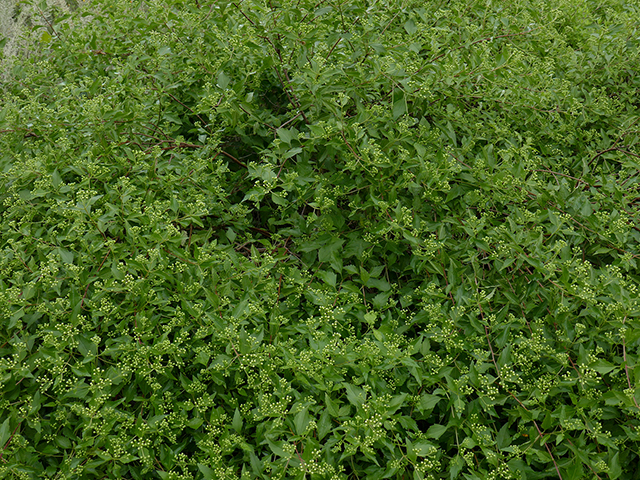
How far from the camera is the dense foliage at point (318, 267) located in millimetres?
1882

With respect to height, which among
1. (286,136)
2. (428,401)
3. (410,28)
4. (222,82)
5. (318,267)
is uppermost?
(410,28)

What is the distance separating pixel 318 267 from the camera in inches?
93.7

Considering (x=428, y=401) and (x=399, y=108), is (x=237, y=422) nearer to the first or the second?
(x=428, y=401)

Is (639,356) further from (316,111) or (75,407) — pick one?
(75,407)

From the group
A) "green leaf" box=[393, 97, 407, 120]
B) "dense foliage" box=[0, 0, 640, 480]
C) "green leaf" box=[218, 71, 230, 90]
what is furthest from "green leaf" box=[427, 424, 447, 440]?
"green leaf" box=[218, 71, 230, 90]

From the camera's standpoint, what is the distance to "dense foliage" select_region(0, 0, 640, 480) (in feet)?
6.17

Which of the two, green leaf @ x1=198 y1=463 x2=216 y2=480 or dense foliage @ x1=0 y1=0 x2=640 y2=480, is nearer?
green leaf @ x1=198 y1=463 x2=216 y2=480

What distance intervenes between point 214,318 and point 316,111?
1.17m

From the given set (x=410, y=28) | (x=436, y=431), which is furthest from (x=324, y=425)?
(x=410, y=28)

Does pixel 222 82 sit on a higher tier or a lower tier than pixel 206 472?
higher

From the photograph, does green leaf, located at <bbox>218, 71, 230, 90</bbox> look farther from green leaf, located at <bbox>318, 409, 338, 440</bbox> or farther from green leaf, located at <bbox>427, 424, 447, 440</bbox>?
green leaf, located at <bbox>427, 424, 447, 440</bbox>

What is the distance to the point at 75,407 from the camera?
1795 mm

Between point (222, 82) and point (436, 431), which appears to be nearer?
point (436, 431)

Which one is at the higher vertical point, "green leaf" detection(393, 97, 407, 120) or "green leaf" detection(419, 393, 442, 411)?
"green leaf" detection(393, 97, 407, 120)
